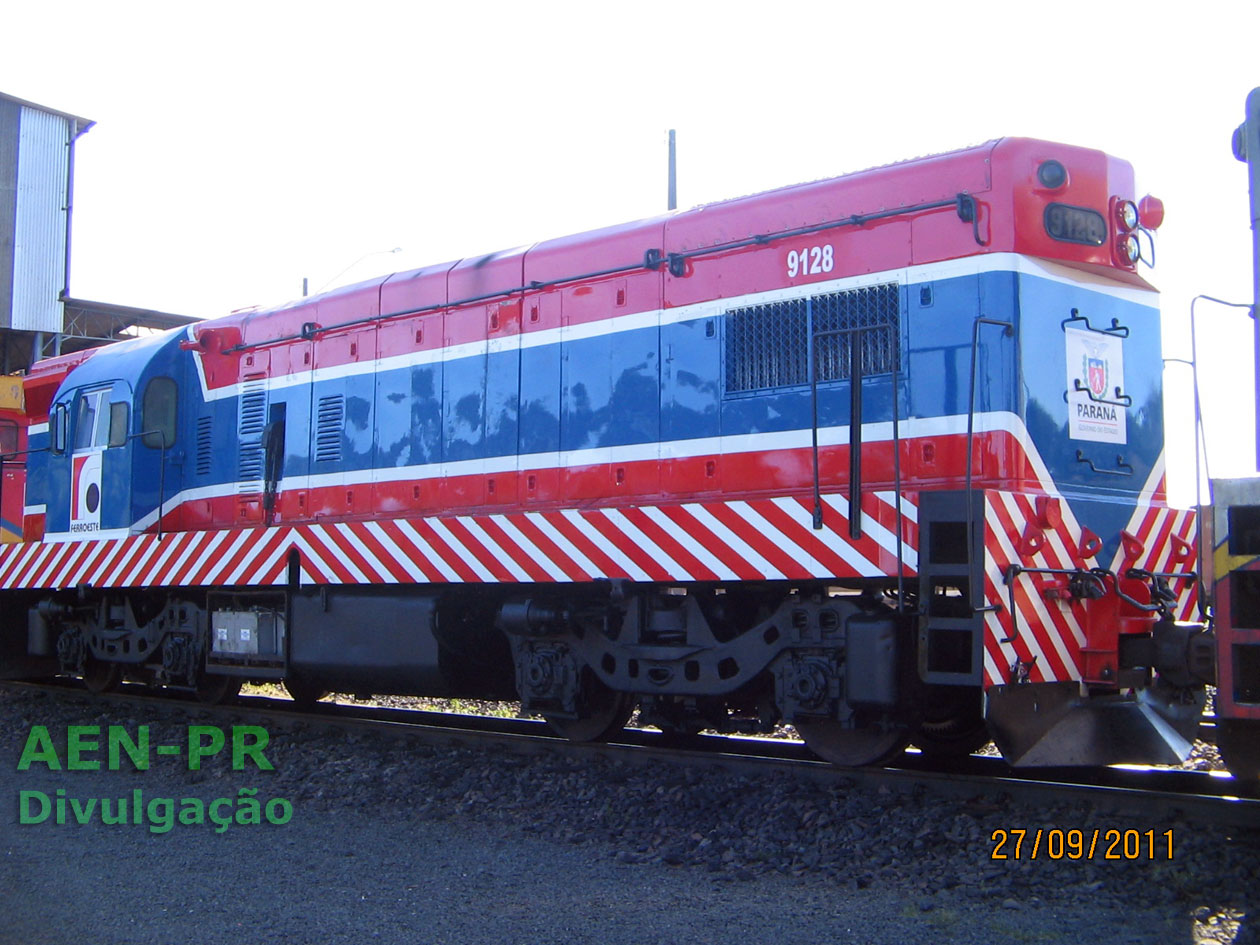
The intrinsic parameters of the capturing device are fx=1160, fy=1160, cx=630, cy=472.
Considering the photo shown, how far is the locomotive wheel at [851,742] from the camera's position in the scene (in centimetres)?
616

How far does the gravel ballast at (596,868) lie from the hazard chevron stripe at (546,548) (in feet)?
3.84

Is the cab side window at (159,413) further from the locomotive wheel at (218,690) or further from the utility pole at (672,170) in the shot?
the utility pole at (672,170)

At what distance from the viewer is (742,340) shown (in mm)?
6891

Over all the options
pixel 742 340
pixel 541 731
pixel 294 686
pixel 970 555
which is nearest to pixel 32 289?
pixel 294 686

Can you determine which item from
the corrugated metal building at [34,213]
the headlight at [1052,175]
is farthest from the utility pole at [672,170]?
the corrugated metal building at [34,213]

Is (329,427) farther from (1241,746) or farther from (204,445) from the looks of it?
(1241,746)

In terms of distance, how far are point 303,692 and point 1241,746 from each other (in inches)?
297

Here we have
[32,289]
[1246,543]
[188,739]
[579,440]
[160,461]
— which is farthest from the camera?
[32,289]

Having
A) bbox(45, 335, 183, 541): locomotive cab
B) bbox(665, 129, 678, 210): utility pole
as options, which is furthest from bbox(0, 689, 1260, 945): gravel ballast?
bbox(665, 129, 678, 210): utility pole

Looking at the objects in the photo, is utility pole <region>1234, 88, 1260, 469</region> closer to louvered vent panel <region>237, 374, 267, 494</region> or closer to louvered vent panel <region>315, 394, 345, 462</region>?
louvered vent panel <region>315, 394, 345, 462</region>

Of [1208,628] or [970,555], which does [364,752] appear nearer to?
[970,555]

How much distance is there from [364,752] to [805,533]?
3598 millimetres

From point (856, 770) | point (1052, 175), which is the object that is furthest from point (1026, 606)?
point (1052, 175)

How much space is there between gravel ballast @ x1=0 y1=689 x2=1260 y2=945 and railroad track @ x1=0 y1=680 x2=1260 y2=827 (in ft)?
0.26
